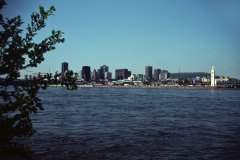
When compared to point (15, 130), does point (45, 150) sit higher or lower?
lower

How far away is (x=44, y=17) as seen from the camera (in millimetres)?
6480

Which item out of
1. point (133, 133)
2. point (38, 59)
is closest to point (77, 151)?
point (133, 133)

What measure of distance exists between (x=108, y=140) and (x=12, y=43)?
17.3m

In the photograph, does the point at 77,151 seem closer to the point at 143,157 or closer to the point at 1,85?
the point at 143,157

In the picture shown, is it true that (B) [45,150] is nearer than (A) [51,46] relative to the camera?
No

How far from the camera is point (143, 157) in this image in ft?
58.4

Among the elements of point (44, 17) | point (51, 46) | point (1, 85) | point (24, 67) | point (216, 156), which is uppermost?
point (44, 17)

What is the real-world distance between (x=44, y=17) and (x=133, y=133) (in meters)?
20.6

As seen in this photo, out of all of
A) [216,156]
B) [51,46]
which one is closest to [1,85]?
[51,46]

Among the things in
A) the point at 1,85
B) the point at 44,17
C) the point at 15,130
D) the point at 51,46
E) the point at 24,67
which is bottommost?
the point at 15,130

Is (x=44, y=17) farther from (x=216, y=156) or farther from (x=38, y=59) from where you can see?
(x=216, y=156)

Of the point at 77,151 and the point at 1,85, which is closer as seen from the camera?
the point at 1,85

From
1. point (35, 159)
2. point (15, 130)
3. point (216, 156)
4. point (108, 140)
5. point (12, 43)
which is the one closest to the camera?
point (15, 130)

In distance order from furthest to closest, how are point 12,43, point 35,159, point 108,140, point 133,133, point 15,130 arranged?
point 133,133 → point 108,140 → point 35,159 → point 12,43 → point 15,130
